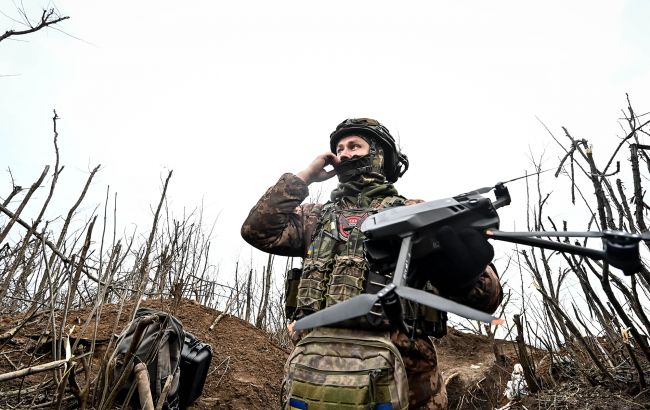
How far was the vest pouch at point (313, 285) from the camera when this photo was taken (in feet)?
7.47

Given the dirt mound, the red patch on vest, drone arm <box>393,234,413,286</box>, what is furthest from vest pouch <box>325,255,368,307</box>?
the dirt mound

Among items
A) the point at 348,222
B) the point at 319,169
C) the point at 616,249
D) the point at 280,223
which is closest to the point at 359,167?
the point at 319,169

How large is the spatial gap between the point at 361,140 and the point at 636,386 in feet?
7.10

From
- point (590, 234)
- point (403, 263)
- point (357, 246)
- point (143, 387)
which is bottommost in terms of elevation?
point (143, 387)

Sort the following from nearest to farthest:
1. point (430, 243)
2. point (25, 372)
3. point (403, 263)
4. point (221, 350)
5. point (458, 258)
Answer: point (403, 263) → point (430, 243) → point (458, 258) → point (25, 372) → point (221, 350)

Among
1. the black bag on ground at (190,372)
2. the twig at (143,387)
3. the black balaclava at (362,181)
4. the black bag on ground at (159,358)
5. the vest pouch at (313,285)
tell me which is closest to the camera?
the twig at (143,387)

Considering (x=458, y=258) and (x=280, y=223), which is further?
(x=280, y=223)

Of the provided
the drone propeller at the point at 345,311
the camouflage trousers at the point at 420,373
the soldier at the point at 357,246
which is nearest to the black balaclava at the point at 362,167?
the soldier at the point at 357,246

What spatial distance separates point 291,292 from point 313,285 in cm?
22

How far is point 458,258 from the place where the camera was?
134cm

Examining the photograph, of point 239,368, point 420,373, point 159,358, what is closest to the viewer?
point 420,373

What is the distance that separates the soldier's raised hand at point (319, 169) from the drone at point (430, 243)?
5.12ft

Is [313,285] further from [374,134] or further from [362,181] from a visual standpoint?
[374,134]

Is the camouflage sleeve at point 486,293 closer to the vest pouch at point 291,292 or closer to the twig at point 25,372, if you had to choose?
the vest pouch at point 291,292
